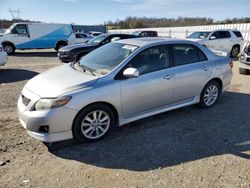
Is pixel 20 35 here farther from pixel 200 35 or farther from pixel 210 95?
pixel 210 95

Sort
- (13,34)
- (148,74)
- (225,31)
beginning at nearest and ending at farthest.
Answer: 1. (148,74)
2. (225,31)
3. (13,34)

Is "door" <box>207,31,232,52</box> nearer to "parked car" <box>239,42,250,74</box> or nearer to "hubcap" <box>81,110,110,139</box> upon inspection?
"parked car" <box>239,42,250,74</box>

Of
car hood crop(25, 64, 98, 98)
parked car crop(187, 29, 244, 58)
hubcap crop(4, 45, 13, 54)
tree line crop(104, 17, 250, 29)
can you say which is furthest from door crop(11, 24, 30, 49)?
tree line crop(104, 17, 250, 29)

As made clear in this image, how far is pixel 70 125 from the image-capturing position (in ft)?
12.2

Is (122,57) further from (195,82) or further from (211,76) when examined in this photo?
(211,76)

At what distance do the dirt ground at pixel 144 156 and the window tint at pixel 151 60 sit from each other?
107 centimetres

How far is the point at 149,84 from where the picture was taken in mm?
4371

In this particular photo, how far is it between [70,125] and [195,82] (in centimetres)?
276

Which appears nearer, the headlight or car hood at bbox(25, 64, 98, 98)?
the headlight

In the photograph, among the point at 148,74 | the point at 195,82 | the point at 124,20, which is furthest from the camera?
the point at 124,20

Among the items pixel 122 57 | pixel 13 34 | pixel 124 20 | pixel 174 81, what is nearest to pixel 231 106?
pixel 174 81

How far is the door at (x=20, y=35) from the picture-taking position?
17.2 m

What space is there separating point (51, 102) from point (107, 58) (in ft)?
4.99

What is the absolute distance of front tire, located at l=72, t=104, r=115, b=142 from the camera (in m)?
3.81
